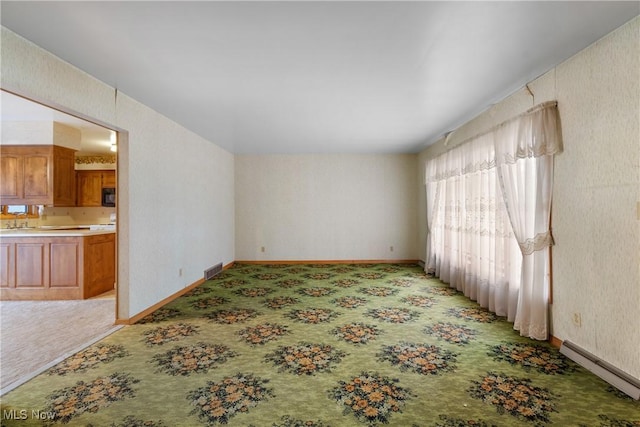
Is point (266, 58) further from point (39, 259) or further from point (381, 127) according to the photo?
point (39, 259)

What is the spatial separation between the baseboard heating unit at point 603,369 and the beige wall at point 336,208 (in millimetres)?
4522

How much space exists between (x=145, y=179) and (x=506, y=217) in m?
4.42

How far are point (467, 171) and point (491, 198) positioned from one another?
0.67m

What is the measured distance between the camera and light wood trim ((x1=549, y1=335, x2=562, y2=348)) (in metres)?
2.79

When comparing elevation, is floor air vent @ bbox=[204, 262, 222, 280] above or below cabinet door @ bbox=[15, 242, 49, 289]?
below

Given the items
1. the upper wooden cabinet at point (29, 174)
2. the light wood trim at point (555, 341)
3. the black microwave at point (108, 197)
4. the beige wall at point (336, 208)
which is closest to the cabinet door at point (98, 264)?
the upper wooden cabinet at point (29, 174)

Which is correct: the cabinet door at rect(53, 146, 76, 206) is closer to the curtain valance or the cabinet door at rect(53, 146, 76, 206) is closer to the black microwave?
the black microwave

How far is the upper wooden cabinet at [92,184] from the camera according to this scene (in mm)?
6875

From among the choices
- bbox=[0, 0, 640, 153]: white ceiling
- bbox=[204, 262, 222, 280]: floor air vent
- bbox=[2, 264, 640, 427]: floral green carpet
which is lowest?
bbox=[2, 264, 640, 427]: floral green carpet

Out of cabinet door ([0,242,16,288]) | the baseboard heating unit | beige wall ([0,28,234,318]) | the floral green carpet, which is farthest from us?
cabinet door ([0,242,16,288])

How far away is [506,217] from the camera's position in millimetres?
3506

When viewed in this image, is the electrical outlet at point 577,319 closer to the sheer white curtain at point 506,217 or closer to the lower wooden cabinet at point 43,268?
the sheer white curtain at point 506,217

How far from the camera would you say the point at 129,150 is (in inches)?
138

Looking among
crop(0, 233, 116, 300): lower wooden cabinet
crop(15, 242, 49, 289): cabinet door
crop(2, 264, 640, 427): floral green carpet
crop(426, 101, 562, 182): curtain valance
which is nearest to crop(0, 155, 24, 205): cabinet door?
crop(0, 233, 116, 300): lower wooden cabinet
